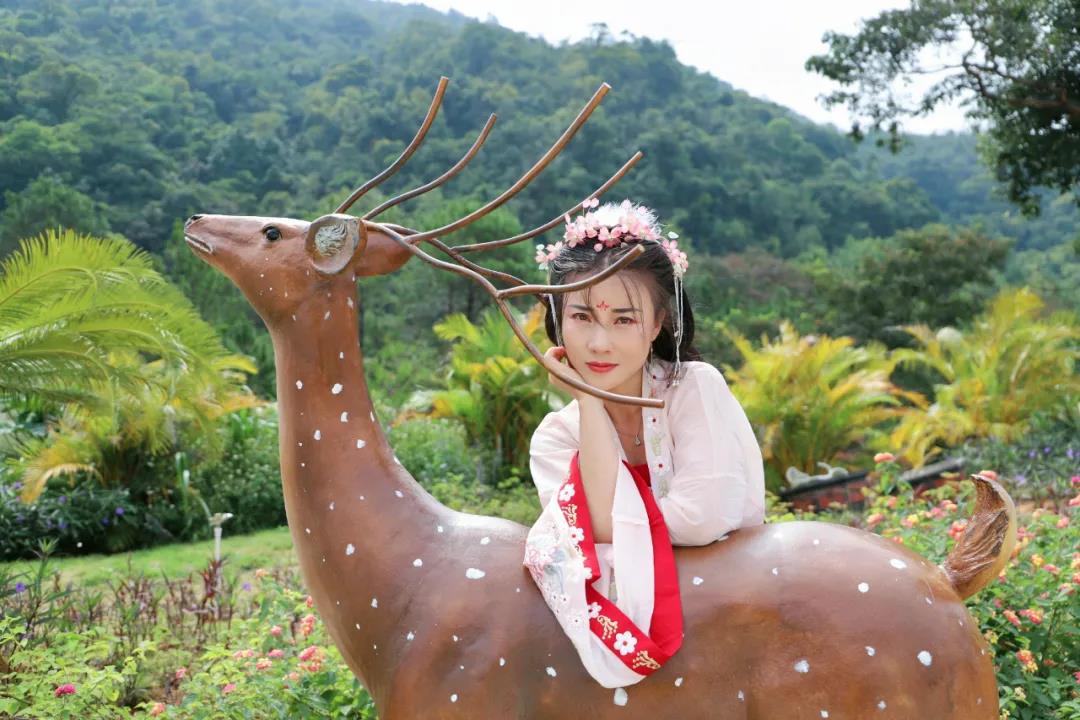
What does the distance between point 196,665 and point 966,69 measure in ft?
34.0

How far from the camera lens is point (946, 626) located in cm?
179

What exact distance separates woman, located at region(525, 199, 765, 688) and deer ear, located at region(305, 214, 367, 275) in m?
0.41

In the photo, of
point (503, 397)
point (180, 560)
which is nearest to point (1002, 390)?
point (503, 397)

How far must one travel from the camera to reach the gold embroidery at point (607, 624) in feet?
5.84

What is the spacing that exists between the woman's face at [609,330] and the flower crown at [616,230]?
10 cm

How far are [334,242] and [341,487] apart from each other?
50 centimetres

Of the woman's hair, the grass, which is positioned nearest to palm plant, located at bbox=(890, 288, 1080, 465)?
the grass

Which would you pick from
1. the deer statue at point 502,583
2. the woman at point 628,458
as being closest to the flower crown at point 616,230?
the woman at point 628,458

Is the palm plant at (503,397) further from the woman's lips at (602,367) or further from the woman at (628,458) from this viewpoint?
the woman's lips at (602,367)

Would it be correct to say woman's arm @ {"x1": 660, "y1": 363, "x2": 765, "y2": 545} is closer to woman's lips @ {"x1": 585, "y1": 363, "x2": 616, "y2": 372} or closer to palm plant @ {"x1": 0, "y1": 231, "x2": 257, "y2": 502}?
woman's lips @ {"x1": 585, "y1": 363, "x2": 616, "y2": 372}

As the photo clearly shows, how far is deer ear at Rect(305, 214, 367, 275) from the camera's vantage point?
6.64 ft

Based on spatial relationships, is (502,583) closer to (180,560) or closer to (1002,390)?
(180,560)

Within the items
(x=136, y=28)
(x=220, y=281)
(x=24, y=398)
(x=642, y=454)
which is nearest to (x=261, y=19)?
(x=136, y=28)

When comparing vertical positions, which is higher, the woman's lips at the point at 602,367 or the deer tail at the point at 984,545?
the woman's lips at the point at 602,367
